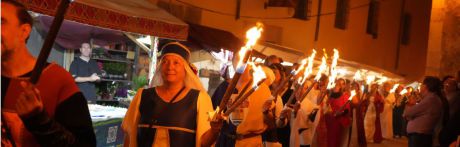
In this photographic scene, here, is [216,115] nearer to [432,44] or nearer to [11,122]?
[11,122]

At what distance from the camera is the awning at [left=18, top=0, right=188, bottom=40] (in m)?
5.59

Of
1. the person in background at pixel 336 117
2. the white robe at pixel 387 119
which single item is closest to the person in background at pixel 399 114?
the white robe at pixel 387 119

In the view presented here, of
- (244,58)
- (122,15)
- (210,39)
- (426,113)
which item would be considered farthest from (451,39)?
(244,58)

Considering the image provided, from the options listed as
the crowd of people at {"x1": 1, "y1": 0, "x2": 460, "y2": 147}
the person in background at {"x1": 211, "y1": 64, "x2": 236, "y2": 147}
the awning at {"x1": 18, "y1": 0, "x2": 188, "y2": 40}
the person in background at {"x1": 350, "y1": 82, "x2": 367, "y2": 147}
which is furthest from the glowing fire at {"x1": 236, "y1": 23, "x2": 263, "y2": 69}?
the person in background at {"x1": 350, "y1": 82, "x2": 367, "y2": 147}

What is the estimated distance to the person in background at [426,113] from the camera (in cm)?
809

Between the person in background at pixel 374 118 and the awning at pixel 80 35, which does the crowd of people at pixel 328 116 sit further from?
the person in background at pixel 374 118

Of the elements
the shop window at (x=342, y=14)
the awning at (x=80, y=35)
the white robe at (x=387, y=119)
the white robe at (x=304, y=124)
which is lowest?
the white robe at (x=387, y=119)

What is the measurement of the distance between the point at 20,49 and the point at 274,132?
4756 millimetres

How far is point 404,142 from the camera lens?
736 inches

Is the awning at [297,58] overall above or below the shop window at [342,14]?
below

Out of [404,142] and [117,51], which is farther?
[404,142]

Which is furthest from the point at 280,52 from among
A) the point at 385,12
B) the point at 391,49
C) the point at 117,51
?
the point at 391,49

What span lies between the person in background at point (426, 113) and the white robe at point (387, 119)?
10397 mm

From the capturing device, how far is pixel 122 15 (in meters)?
6.77
